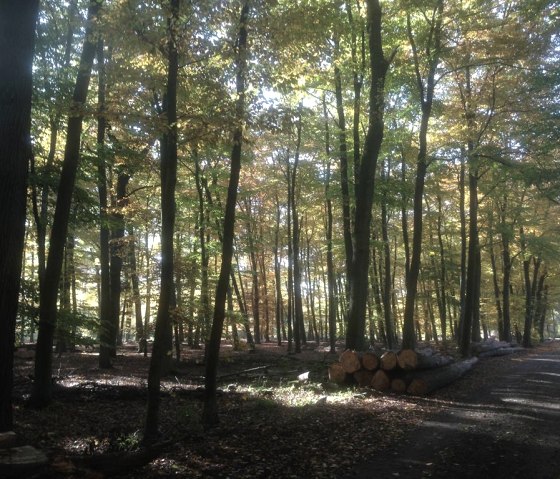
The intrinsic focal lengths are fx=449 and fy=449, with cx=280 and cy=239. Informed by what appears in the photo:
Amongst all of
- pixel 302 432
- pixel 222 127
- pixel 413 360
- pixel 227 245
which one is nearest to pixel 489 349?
pixel 413 360

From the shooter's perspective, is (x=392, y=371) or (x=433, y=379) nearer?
(x=392, y=371)

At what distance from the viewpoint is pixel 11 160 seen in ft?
18.5

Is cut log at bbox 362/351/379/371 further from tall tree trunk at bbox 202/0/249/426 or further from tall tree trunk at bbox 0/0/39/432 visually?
tall tree trunk at bbox 0/0/39/432

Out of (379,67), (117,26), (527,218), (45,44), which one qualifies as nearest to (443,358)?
(379,67)

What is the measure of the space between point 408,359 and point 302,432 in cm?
520

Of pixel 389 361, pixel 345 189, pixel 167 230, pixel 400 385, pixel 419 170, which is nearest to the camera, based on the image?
pixel 167 230

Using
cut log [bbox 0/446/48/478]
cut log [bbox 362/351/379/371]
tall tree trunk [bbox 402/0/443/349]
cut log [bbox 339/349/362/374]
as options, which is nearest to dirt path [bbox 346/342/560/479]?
cut log [bbox 362/351/379/371]

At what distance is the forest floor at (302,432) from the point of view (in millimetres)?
5816

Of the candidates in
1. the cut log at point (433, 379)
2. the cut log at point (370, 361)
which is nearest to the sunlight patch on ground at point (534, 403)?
the cut log at point (433, 379)

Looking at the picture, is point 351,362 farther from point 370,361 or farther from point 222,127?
point 222,127

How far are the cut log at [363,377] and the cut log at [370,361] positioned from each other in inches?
5.3

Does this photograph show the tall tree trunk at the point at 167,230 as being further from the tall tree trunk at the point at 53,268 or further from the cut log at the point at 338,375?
the cut log at the point at 338,375

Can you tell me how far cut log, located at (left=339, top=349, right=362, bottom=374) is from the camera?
490 inches

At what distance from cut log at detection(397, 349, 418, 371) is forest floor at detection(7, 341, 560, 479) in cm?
92
